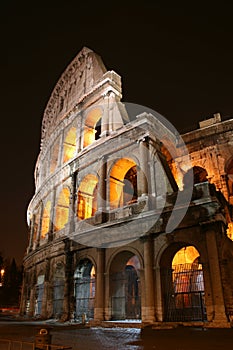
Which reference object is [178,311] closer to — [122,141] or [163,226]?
[163,226]

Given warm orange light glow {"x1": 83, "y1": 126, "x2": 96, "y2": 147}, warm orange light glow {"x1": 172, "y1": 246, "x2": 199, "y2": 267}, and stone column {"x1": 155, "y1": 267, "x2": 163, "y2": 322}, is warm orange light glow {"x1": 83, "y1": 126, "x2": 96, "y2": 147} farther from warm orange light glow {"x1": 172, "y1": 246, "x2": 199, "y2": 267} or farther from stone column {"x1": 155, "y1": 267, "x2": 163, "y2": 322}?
stone column {"x1": 155, "y1": 267, "x2": 163, "y2": 322}

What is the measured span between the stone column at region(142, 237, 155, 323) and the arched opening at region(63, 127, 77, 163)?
1038 cm

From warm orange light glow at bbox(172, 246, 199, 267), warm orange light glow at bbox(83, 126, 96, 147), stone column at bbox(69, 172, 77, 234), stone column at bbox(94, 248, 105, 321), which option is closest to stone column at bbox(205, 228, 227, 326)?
warm orange light glow at bbox(172, 246, 199, 267)

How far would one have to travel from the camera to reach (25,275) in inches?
876

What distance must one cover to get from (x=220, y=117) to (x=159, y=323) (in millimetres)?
12624

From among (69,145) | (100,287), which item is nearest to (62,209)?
(69,145)

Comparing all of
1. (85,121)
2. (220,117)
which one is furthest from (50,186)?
(220,117)

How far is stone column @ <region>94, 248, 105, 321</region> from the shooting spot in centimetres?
1360

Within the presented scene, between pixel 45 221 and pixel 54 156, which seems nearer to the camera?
pixel 45 221

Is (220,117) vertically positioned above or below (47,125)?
below

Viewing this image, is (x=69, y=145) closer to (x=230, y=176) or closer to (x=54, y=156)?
(x=54, y=156)

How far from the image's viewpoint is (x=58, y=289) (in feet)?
57.5

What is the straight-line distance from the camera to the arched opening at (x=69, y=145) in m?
21.5

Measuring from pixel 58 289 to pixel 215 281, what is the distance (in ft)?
31.8
